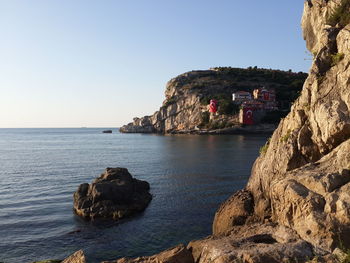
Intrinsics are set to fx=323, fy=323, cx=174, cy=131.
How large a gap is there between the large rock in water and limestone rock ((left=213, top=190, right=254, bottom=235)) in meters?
10.9

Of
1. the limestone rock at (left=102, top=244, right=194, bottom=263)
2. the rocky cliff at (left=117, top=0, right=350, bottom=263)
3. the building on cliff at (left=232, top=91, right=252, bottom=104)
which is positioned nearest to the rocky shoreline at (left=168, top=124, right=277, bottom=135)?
the building on cliff at (left=232, top=91, right=252, bottom=104)

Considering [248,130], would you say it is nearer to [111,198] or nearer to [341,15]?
[111,198]

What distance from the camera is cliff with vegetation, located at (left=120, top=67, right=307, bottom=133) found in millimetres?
140125

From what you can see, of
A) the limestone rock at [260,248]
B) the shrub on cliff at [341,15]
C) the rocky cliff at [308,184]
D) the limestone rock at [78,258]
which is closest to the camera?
the limestone rock at [260,248]

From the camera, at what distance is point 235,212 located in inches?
823

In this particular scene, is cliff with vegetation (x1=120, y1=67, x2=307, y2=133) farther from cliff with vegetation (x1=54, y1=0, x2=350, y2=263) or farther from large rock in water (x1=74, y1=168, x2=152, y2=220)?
cliff with vegetation (x1=54, y1=0, x2=350, y2=263)

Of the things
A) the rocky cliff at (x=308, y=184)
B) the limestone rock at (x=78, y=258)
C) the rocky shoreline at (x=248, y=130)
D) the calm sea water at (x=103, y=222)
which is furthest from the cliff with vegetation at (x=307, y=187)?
the rocky shoreline at (x=248, y=130)

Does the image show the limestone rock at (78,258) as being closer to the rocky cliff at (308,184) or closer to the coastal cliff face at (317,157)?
the rocky cliff at (308,184)

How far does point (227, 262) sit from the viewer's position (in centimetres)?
1137

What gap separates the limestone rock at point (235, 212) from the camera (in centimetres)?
2023

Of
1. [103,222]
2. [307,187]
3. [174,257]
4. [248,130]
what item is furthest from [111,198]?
[248,130]

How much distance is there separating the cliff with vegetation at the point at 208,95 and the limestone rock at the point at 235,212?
112460 millimetres

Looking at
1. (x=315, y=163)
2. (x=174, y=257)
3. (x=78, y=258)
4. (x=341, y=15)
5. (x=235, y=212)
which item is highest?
(x=341, y=15)

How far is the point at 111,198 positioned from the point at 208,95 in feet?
433
